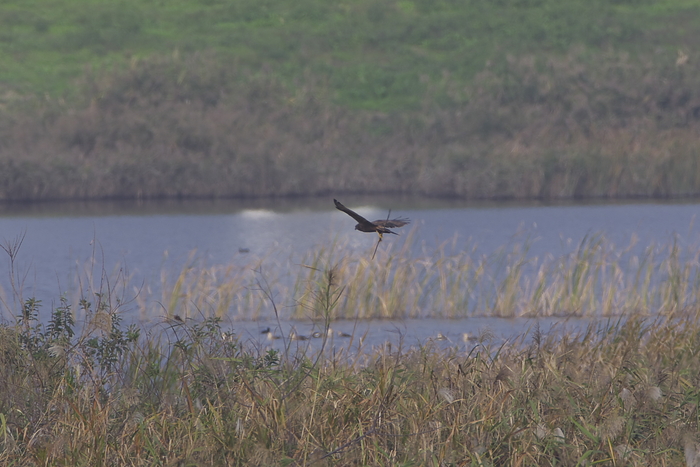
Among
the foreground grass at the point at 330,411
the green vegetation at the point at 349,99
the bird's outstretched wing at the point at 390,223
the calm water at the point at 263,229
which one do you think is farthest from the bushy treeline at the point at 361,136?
the bird's outstretched wing at the point at 390,223

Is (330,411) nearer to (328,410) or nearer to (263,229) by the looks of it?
(328,410)

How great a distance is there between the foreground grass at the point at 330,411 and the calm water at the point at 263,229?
1026 cm

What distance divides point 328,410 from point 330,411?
0.07 m

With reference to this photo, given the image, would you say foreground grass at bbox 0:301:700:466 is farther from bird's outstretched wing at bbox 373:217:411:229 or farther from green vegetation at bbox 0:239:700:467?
bird's outstretched wing at bbox 373:217:411:229

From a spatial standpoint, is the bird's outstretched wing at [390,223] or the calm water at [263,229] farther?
the calm water at [263,229]

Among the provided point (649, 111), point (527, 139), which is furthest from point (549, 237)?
point (649, 111)

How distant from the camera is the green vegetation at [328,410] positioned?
16.5 feet

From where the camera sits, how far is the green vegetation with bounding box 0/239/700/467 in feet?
16.5

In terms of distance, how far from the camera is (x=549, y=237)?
2370 centimetres

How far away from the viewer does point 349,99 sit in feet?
189

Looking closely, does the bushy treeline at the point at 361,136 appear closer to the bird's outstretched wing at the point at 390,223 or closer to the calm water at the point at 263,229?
the calm water at the point at 263,229

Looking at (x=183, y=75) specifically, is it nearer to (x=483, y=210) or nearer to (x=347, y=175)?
(x=347, y=175)

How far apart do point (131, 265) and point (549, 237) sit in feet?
29.6

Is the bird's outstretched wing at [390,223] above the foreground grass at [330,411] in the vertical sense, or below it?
above
